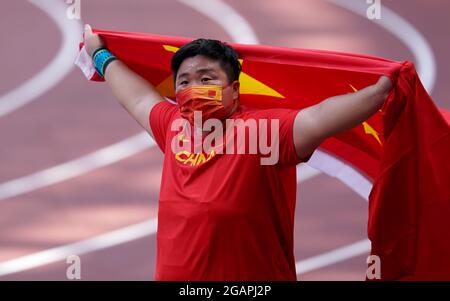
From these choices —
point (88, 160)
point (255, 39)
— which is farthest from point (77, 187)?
point (255, 39)

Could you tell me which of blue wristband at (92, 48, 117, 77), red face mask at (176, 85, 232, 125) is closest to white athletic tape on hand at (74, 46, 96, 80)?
blue wristband at (92, 48, 117, 77)

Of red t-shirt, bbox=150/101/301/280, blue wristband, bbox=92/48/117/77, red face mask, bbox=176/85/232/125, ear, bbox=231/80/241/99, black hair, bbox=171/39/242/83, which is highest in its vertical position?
blue wristband, bbox=92/48/117/77

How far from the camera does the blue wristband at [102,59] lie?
304 centimetres

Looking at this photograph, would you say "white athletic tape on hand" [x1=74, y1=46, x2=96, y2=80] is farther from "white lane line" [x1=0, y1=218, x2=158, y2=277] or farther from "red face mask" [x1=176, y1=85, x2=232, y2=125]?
"white lane line" [x1=0, y1=218, x2=158, y2=277]

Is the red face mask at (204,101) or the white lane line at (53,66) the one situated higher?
the white lane line at (53,66)

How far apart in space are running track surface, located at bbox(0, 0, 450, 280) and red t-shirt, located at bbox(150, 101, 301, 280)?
1196 mm

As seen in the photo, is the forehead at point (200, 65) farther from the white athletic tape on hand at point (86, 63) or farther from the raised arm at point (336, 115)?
the white athletic tape on hand at point (86, 63)

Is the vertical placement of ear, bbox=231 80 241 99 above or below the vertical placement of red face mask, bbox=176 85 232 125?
above

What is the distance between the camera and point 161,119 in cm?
287

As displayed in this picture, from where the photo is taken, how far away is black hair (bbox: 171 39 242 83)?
2.73 metres

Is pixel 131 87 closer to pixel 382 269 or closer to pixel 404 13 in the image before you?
pixel 382 269

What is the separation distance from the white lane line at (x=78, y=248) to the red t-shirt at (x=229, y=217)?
118cm

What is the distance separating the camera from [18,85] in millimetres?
3961

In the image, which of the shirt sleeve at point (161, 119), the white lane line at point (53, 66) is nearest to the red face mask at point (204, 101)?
the shirt sleeve at point (161, 119)
